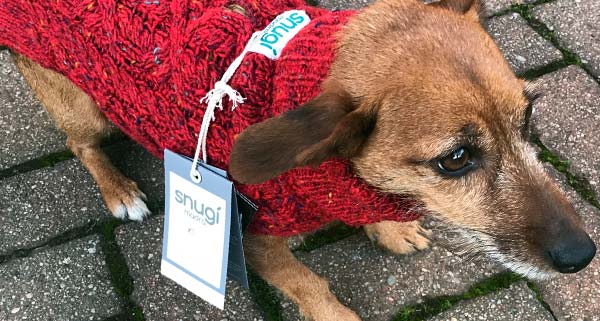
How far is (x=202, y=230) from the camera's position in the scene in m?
2.32

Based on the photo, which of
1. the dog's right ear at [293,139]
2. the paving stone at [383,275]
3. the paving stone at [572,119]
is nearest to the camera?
the dog's right ear at [293,139]

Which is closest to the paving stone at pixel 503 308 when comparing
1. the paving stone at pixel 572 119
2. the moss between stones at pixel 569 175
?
the moss between stones at pixel 569 175

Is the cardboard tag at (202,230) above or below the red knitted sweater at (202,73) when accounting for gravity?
below

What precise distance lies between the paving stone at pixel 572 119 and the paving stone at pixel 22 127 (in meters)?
2.78

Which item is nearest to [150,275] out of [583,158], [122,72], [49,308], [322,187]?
[49,308]

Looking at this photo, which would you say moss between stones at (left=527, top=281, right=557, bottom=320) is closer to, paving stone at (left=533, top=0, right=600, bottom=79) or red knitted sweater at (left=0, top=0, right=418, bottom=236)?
red knitted sweater at (left=0, top=0, right=418, bottom=236)

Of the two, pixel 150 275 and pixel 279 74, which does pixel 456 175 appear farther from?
pixel 150 275

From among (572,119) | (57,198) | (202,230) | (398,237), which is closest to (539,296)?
(398,237)

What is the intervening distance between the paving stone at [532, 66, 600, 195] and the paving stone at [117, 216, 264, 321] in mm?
1864

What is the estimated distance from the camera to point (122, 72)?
7.74 ft

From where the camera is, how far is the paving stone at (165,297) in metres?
2.96

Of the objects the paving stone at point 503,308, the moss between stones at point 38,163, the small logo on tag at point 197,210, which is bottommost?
the paving stone at point 503,308

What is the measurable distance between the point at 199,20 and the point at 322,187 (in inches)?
29.2

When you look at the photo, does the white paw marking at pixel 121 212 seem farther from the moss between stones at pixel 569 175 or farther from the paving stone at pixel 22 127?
the moss between stones at pixel 569 175
